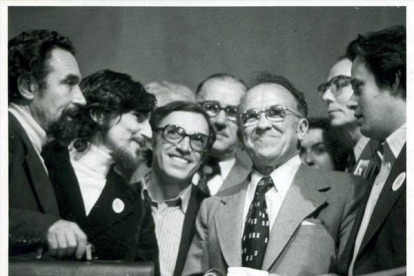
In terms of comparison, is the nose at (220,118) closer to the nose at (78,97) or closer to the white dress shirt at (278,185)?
the white dress shirt at (278,185)

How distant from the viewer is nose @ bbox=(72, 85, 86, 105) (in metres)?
4.12

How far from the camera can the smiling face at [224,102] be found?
4.14 metres

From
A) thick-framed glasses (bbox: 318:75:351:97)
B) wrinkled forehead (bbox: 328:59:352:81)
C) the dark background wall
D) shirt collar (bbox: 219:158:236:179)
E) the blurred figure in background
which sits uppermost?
the dark background wall

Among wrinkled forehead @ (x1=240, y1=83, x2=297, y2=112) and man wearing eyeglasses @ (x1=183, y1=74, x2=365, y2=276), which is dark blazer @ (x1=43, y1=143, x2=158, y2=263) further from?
wrinkled forehead @ (x1=240, y1=83, x2=297, y2=112)

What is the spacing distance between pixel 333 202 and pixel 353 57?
82 centimetres

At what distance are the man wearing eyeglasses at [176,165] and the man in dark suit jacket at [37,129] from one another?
444 millimetres

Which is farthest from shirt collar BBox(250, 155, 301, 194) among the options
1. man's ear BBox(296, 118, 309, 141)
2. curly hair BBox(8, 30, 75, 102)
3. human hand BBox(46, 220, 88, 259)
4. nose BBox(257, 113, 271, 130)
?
curly hair BBox(8, 30, 75, 102)

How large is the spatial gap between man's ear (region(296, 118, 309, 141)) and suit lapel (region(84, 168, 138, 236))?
0.98 metres

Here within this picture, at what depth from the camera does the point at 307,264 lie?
3.85 metres

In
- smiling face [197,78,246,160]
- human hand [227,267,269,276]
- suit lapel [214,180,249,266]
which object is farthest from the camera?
smiling face [197,78,246,160]

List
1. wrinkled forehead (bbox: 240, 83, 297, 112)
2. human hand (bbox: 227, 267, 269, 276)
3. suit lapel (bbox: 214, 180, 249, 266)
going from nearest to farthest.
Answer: human hand (bbox: 227, 267, 269, 276) → suit lapel (bbox: 214, 180, 249, 266) → wrinkled forehead (bbox: 240, 83, 297, 112)

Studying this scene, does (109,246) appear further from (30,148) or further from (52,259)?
(30,148)

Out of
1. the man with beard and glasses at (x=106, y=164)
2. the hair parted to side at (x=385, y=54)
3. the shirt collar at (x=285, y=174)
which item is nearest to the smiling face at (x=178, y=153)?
the man with beard and glasses at (x=106, y=164)
